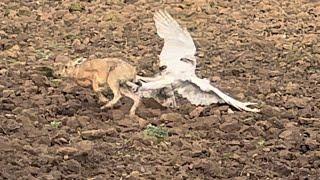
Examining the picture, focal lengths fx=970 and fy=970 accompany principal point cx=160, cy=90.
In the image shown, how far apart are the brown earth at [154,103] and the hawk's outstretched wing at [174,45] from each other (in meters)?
0.27

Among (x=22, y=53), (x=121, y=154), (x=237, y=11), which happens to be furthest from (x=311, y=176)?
(x=237, y=11)

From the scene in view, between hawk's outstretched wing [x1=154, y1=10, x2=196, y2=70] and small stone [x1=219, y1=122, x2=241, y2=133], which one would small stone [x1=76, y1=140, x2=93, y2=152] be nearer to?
small stone [x1=219, y1=122, x2=241, y2=133]

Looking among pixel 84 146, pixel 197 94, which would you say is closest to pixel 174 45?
pixel 197 94

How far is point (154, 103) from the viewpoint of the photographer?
6.00 metres

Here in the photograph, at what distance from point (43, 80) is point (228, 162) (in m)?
1.75

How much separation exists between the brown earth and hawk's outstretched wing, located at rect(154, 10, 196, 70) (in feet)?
0.88

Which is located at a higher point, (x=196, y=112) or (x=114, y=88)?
(x=114, y=88)

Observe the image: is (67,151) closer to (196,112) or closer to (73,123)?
(73,123)

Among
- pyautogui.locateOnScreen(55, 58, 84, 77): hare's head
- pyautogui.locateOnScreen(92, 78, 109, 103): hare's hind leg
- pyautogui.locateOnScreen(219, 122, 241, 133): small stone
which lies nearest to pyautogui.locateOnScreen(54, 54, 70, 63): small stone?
pyautogui.locateOnScreen(55, 58, 84, 77): hare's head

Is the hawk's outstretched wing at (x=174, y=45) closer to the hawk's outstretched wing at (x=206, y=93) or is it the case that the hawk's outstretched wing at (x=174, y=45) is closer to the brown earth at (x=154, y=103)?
the hawk's outstretched wing at (x=206, y=93)

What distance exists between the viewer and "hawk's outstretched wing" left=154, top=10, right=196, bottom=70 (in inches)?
237

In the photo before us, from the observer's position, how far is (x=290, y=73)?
6.75 metres

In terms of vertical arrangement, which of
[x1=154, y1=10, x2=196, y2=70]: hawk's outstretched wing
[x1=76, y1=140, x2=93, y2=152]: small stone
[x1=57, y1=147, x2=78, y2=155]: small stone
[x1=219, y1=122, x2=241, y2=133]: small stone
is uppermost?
[x1=154, y1=10, x2=196, y2=70]: hawk's outstretched wing

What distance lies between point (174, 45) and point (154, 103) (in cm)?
42
